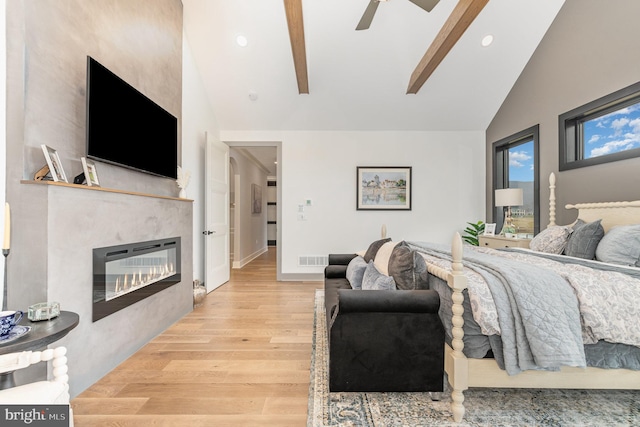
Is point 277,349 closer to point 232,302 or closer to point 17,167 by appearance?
point 232,302

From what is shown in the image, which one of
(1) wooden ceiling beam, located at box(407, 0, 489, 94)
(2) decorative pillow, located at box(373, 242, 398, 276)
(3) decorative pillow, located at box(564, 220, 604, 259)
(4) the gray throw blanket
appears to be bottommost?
(4) the gray throw blanket

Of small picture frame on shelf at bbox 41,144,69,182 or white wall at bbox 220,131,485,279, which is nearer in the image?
small picture frame on shelf at bbox 41,144,69,182

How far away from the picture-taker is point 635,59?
2830 mm

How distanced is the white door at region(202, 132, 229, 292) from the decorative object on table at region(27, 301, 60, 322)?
270 centimetres

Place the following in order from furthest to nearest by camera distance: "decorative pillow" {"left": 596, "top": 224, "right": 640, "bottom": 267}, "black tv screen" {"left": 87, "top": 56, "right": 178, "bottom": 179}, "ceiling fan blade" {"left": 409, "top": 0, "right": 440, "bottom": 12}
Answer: "ceiling fan blade" {"left": 409, "top": 0, "right": 440, "bottom": 12}
"decorative pillow" {"left": 596, "top": 224, "right": 640, "bottom": 267}
"black tv screen" {"left": 87, "top": 56, "right": 178, "bottom": 179}

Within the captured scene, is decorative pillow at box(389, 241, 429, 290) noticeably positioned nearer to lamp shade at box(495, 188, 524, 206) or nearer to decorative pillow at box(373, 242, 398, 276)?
decorative pillow at box(373, 242, 398, 276)

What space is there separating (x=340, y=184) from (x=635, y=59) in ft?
11.7

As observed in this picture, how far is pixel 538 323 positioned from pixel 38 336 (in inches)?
90.7

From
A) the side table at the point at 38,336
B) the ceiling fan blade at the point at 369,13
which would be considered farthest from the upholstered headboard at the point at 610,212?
the side table at the point at 38,336

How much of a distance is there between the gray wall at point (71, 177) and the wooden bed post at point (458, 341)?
222 cm

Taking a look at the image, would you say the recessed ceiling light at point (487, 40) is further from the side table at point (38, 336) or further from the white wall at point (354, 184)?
the side table at point (38, 336)

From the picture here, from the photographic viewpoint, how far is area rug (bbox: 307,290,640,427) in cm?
166

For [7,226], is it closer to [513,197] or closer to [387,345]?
[387,345]

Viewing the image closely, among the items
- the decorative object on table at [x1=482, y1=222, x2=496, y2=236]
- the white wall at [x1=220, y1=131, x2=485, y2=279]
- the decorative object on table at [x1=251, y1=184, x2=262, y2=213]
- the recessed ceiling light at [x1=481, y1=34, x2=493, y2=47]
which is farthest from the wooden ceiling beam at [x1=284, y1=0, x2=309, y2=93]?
the decorative object on table at [x1=251, y1=184, x2=262, y2=213]
